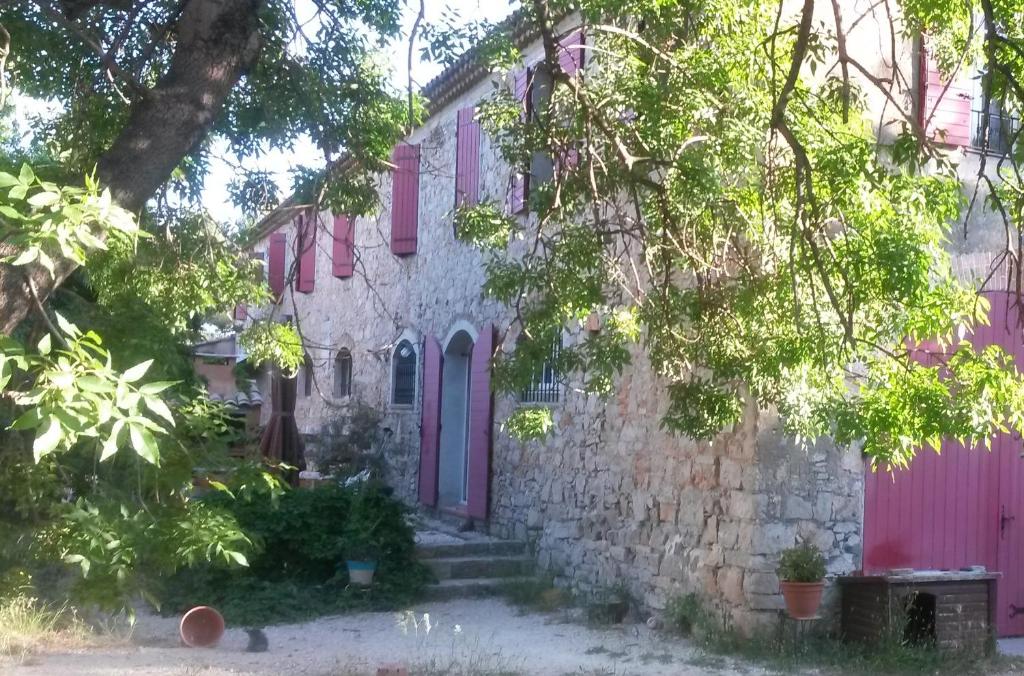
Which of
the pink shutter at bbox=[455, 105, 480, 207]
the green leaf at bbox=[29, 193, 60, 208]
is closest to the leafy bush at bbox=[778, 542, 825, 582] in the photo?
the pink shutter at bbox=[455, 105, 480, 207]

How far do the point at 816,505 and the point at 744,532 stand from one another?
52 centimetres

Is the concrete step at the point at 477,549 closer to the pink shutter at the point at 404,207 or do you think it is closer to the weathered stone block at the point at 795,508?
the weathered stone block at the point at 795,508

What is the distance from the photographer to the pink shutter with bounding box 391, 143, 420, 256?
1330 cm

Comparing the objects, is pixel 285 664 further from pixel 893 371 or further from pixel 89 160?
pixel 893 371

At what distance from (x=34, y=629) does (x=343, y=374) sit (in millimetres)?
8524

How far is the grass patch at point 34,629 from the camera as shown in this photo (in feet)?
23.6

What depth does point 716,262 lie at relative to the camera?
6590 millimetres

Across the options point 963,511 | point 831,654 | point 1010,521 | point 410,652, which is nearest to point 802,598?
point 831,654

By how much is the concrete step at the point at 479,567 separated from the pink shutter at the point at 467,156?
3606 millimetres

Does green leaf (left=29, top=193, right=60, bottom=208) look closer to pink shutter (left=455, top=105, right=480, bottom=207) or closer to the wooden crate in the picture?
the wooden crate

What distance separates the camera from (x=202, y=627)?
788 centimetres

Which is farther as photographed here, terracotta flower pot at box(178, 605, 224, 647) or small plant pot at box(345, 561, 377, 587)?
small plant pot at box(345, 561, 377, 587)

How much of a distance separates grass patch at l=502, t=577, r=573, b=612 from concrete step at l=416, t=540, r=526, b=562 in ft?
2.00

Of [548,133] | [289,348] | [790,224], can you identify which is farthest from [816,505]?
[289,348]
